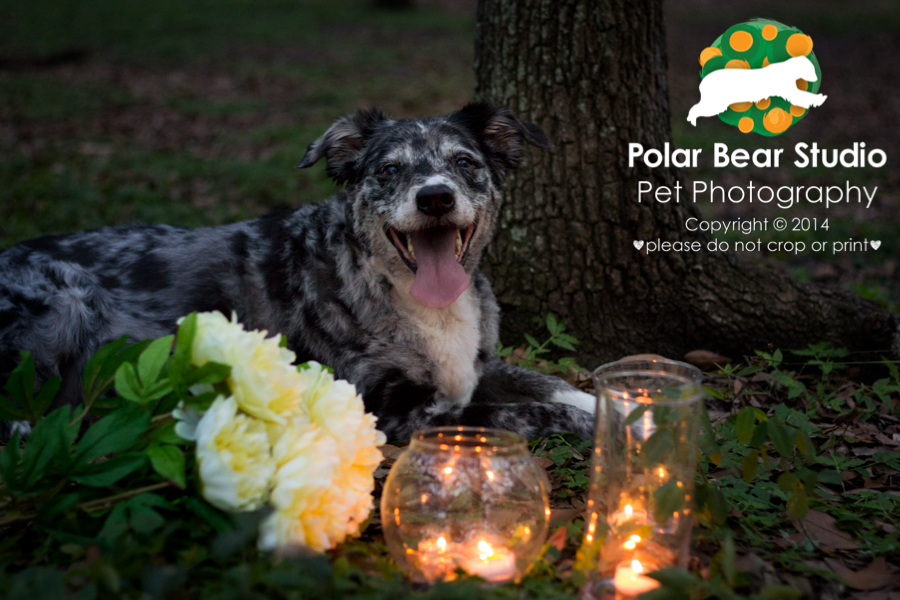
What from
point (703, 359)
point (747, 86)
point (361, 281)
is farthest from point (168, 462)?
point (747, 86)

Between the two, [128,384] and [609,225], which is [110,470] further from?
[609,225]

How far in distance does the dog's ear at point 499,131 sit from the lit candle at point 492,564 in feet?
7.64

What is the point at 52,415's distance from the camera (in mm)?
2271

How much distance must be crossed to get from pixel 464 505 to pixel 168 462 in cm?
92

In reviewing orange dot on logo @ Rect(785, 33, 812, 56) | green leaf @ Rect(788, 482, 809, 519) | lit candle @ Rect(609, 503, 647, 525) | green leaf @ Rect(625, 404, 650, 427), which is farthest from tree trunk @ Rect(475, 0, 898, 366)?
green leaf @ Rect(625, 404, 650, 427)

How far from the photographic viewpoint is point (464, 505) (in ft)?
7.48

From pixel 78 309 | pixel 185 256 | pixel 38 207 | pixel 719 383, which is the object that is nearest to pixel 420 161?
pixel 185 256

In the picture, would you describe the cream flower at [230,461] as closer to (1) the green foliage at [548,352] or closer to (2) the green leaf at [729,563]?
(2) the green leaf at [729,563]

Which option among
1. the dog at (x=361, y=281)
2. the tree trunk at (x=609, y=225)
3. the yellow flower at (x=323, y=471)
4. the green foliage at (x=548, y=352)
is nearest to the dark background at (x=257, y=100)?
the tree trunk at (x=609, y=225)

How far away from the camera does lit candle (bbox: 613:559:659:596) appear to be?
2.10 m

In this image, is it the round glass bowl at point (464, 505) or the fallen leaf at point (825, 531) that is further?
the fallen leaf at point (825, 531)

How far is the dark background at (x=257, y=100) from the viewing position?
7.63m

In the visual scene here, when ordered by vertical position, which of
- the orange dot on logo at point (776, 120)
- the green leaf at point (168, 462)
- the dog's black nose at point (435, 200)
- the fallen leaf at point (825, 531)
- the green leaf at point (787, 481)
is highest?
the orange dot on logo at point (776, 120)

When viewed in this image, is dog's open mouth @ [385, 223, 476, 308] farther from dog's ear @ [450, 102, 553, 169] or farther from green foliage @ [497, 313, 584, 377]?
green foliage @ [497, 313, 584, 377]
